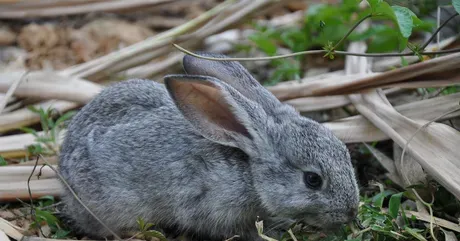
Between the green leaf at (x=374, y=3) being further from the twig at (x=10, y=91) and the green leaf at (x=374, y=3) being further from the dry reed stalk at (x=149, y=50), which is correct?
the twig at (x=10, y=91)

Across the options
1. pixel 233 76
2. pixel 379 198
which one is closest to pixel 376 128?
pixel 379 198

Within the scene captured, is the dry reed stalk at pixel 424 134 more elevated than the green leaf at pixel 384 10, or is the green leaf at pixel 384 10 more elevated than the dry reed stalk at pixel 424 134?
the green leaf at pixel 384 10

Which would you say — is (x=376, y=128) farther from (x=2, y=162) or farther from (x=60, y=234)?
(x=2, y=162)

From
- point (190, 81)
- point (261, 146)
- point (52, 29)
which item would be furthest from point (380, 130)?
point (52, 29)

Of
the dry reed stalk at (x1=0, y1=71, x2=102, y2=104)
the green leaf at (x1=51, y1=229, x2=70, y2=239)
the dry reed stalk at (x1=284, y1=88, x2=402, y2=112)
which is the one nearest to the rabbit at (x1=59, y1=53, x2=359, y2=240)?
the green leaf at (x1=51, y1=229, x2=70, y2=239)

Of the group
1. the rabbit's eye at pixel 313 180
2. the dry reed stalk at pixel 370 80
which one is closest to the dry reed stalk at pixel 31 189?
the rabbit's eye at pixel 313 180

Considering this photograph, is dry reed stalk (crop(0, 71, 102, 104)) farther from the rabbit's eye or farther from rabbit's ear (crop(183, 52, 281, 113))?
the rabbit's eye
